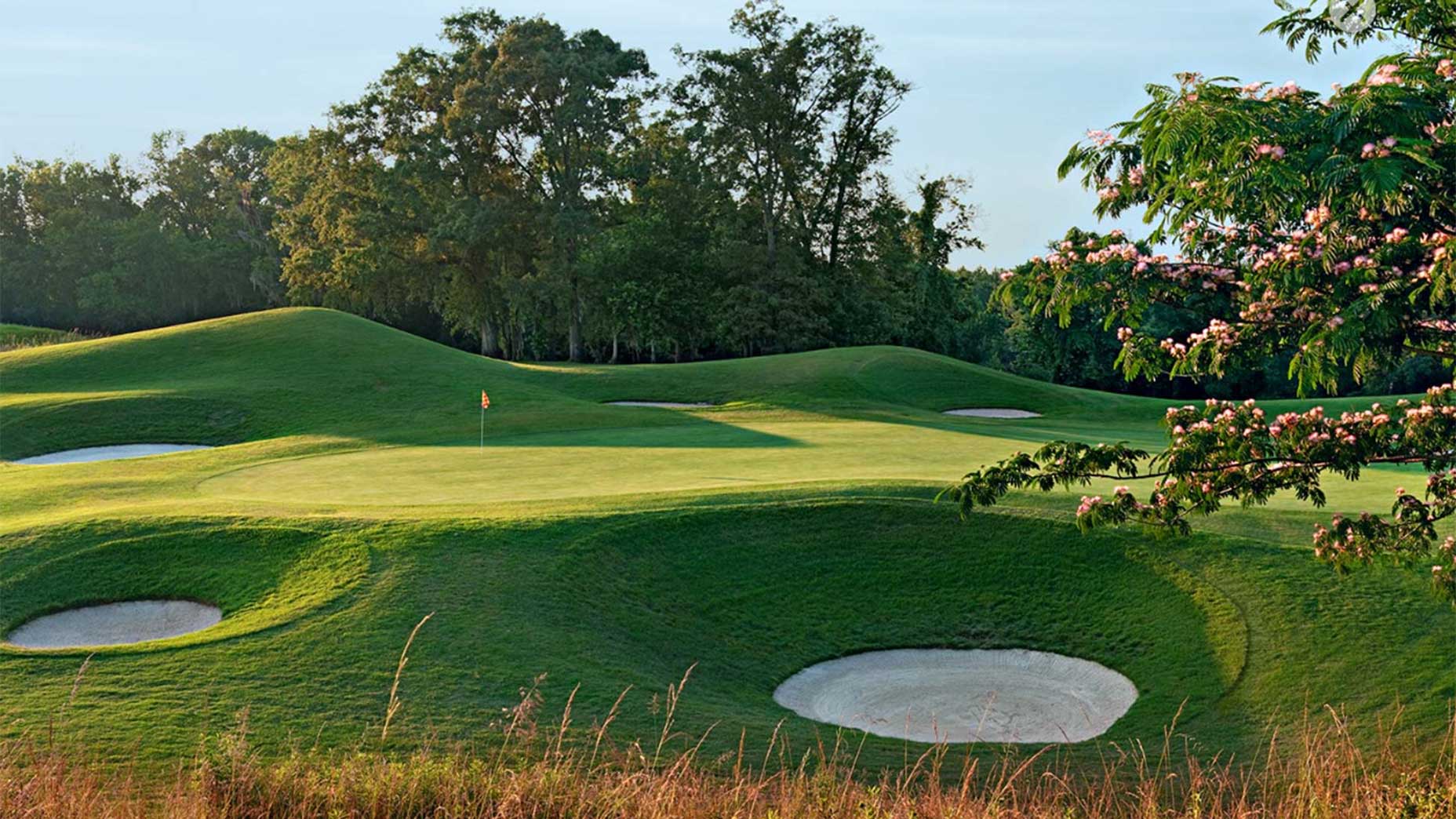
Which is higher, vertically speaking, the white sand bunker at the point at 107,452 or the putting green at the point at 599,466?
the putting green at the point at 599,466

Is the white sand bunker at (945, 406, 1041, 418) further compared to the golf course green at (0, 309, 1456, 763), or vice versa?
the white sand bunker at (945, 406, 1041, 418)

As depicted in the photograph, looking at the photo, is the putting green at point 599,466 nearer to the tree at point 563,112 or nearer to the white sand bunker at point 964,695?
the white sand bunker at point 964,695

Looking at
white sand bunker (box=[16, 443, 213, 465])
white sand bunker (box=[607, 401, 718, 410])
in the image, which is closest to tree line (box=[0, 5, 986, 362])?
white sand bunker (box=[607, 401, 718, 410])

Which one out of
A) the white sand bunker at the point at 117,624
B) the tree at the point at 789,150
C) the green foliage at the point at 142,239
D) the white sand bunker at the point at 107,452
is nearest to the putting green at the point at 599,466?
the white sand bunker at the point at 117,624

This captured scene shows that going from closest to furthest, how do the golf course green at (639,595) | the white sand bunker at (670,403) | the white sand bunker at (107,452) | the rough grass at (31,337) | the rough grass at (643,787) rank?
1. the rough grass at (643,787)
2. the golf course green at (639,595)
3. the white sand bunker at (107,452)
4. the white sand bunker at (670,403)
5. the rough grass at (31,337)

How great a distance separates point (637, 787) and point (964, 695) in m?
5.14

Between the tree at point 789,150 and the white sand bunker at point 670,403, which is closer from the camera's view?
the white sand bunker at point 670,403

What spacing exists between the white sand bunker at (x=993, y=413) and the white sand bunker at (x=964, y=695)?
2479 centimetres

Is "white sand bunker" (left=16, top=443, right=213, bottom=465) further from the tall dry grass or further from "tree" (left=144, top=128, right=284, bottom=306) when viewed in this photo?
"tree" (left=144, top=128, right=284, bottom=306)

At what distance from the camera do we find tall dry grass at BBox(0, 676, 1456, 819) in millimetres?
6480

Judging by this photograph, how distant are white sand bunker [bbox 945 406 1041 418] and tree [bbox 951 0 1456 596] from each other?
27872 millimetres

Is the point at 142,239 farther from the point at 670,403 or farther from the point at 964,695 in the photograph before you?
the point at 964,695

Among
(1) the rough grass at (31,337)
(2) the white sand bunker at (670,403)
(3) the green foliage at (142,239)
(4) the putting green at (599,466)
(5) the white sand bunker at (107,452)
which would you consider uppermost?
(3) the green foliage at (142,239)

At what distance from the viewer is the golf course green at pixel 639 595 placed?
9289 millimetres
